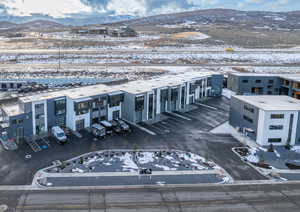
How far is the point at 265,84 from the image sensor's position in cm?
6094

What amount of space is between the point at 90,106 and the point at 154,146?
1185cm

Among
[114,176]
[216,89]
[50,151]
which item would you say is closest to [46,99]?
[50,151]

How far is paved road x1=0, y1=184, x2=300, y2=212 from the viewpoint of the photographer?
78.2 feet

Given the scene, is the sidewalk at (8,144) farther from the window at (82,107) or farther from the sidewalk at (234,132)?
the sidewalk at (234,132)

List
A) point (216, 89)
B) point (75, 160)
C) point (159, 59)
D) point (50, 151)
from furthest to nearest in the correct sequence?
point (159, 59), point (216, 89), point (50, 151), point (75, 160)

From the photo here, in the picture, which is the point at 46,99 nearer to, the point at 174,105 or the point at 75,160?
the point at 75,160

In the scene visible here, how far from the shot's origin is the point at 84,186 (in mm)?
26875

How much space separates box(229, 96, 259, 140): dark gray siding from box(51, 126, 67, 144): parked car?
2513cm

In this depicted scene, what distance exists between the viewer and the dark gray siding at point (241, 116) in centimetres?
3969

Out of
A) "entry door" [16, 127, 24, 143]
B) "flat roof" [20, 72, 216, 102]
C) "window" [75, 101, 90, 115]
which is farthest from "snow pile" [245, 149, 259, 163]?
"entry door" [16, 127, 24, 143]

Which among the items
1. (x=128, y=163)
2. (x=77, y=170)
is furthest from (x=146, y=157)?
(x=77, y=170)

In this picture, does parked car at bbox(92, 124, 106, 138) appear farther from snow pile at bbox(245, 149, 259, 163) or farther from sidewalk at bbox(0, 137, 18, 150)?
snow pile at bbox(245, 149, 259, 163)

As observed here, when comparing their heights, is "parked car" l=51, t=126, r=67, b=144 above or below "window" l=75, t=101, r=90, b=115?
below

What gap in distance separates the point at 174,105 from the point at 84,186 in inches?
1136
